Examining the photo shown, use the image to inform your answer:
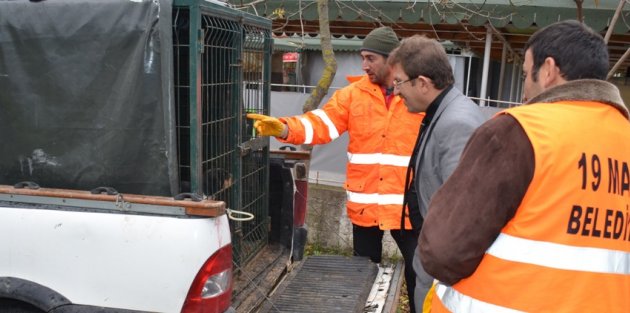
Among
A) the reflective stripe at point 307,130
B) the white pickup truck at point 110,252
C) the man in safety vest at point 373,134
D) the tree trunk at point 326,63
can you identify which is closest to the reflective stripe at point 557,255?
the white pickup truck at point 110,252

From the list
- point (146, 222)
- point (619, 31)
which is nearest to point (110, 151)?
point (146, 222)

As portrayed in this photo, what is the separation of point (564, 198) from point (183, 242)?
1.52 metres

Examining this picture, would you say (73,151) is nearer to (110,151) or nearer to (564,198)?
(110,151)

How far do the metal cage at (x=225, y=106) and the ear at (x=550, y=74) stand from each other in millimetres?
1505

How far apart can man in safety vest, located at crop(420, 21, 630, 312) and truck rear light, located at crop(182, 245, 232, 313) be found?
3.50ft

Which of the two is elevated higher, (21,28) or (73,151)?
(21,28)

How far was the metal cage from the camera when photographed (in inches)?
105

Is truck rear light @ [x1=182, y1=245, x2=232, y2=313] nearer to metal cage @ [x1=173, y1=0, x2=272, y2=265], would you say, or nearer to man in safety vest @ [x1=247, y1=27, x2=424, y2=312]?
metal cage @ [x1=173, y1=0, x2=272, y2=265]

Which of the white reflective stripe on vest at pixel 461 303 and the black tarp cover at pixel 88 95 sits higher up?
the black tarp cover at pixel 88 95

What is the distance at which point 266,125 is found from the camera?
3.60 metres

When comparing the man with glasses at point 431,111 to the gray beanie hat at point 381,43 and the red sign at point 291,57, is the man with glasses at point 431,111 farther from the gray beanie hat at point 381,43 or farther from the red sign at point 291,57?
the red sign at point 291,57

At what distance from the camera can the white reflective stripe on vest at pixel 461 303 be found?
182 cm

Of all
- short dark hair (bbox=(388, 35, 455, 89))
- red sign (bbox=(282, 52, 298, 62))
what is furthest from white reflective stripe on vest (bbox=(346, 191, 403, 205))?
red sign (bbox=(282, 52, 298, 62))

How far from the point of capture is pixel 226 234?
2609mm
